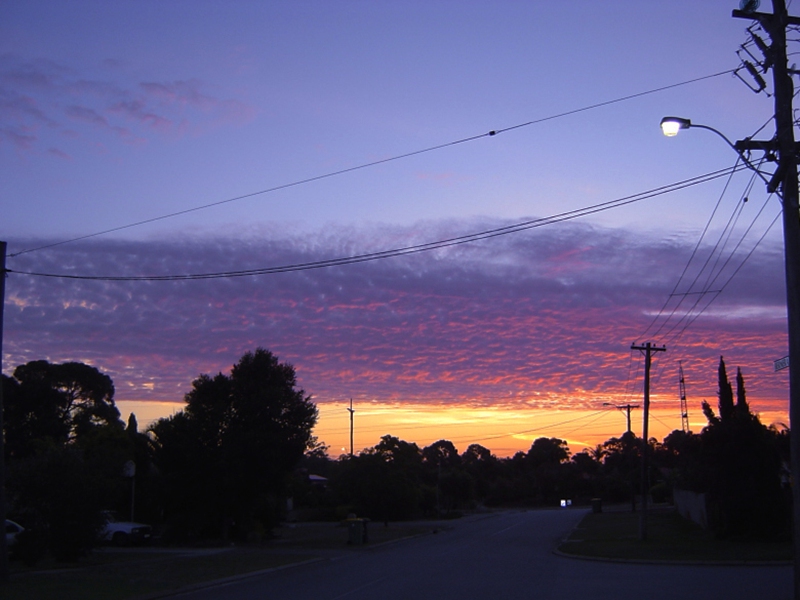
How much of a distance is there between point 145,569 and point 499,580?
11.3 metres

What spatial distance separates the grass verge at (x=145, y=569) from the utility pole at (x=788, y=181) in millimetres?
13806

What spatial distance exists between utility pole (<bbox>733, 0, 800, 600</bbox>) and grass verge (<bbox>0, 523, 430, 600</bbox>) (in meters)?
13.8

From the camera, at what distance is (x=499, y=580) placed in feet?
63.2

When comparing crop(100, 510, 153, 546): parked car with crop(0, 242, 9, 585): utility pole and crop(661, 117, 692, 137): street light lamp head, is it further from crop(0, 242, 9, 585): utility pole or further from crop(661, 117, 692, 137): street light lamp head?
crop(661, 117, 692, 137): street light lamp head

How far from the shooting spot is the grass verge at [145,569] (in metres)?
17.8

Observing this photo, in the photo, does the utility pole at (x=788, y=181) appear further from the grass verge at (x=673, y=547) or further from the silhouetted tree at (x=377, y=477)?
the silhouetted tree at (x=377, y=477)

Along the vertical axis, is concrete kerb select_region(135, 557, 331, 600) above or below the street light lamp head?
below

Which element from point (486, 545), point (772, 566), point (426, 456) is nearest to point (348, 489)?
point (486, 545)

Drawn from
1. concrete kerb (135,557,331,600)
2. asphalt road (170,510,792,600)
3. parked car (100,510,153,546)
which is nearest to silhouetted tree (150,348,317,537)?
parked car (100,510,153,546)

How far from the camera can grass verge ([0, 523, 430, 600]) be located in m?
17.8

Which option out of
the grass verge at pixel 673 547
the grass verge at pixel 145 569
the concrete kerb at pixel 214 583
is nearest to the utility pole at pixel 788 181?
the grass verge at pixel 673 547

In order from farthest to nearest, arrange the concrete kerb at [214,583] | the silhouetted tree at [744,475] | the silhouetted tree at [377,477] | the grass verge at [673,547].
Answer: the silhouetted tree at [377,477] → the silhouetted tree at [744,475] → the grass verge at [673,547] → the concrete kerb at [214,583]

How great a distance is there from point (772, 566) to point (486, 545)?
14.2 meters

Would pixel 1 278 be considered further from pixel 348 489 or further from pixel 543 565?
pixel 348 489
